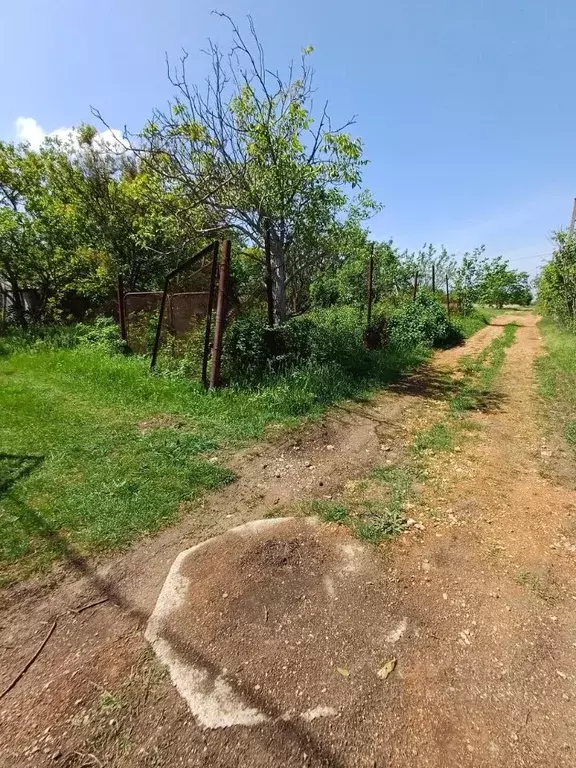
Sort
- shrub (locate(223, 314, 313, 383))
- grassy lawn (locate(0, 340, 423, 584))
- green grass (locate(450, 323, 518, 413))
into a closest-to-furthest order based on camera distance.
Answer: grassy lawn (locate(0, 340, 423, 584))
green grass (locate(450, 323, 518, 413))
shrub (locate(223, 314, 313, 383))

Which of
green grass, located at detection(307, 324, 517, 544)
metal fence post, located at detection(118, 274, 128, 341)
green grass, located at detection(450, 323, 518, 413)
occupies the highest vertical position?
metal fence post, located at detection(118, 274, 128, 341)

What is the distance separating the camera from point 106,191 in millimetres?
13102

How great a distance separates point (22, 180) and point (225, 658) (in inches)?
655

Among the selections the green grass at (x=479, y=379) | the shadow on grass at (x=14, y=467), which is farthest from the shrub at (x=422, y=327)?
the shadow on grass at (x=14, y=467)

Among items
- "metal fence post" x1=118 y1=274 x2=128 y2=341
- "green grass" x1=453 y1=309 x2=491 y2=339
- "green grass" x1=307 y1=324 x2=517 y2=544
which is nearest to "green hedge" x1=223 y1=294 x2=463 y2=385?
"green grass" x1=307 y1=324 x2=517 y2=544

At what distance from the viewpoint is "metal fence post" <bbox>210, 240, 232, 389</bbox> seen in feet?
17.5

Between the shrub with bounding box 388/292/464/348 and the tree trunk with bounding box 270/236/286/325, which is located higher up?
the tree trunk with bounding box 270/236/286/325

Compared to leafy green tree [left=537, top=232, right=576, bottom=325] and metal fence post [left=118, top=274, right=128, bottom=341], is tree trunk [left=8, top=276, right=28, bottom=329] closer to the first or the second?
metal fence post [left=118, top=274, right=128, bottom=341]

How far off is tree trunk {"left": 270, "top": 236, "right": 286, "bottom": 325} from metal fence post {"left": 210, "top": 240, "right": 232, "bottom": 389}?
135 centimetres

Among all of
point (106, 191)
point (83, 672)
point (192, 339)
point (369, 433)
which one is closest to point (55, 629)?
point (83, 672)

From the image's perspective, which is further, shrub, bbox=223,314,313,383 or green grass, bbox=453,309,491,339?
green grass, bbox=453,309,491,339

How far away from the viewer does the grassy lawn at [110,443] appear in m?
2.87

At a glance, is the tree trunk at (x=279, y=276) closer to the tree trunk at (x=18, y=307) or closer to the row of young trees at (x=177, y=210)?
the row of young trees at (x=177, y=210)

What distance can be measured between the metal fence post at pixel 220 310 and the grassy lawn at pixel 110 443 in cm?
36
